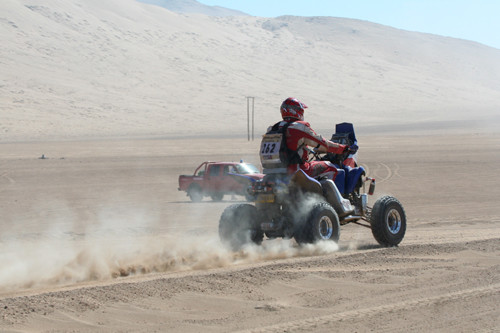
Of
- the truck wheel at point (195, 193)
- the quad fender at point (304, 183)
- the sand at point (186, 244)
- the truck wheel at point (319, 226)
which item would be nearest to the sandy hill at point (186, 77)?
the sand at point (186, 244)

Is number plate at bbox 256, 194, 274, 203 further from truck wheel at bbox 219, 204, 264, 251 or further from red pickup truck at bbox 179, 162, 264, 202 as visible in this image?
red pickup truck at bbox 179, 162, 264, 202

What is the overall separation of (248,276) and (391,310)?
195cm

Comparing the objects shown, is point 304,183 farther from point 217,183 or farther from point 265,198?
point 217,183

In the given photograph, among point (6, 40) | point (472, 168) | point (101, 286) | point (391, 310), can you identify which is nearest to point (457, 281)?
point (391, 310)

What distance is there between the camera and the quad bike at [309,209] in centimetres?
987

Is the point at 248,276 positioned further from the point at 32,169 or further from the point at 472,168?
the point at 32,169

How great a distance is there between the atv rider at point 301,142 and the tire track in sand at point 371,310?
3242 millimetres

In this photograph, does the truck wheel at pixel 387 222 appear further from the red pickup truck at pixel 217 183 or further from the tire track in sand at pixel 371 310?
the red pickup truck at pixel 217 183

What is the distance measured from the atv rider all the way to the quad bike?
0.16 m

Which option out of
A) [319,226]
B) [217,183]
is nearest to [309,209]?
[319,226]

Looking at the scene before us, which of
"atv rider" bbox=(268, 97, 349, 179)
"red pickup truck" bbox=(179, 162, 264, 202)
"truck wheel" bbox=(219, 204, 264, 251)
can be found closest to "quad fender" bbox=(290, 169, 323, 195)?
"atv rider" bbox=(268, 97, 349, 179)

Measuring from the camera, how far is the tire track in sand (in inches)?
242

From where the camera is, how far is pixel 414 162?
117 feet

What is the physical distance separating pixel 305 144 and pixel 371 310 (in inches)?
144
